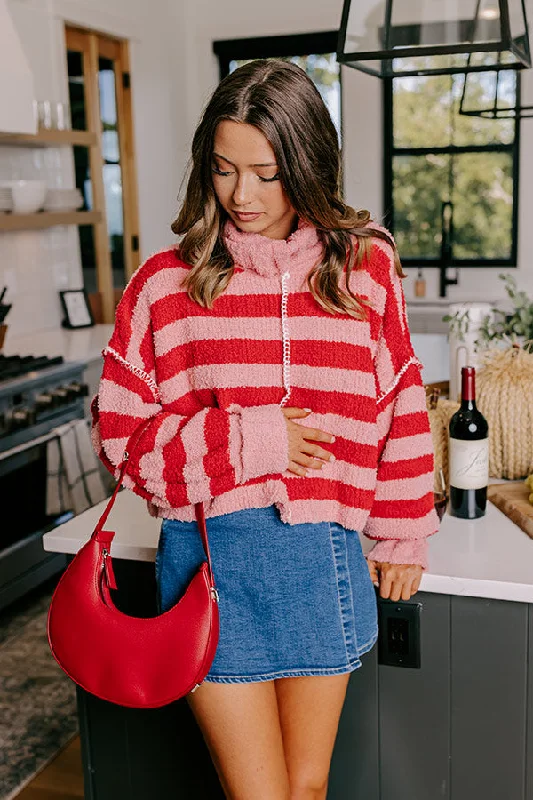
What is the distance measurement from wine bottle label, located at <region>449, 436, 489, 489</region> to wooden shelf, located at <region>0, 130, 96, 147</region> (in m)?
2.90

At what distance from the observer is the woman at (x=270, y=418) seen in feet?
4.23

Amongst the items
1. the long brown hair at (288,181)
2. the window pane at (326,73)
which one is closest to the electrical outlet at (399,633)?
the long brown hair at (288,181)

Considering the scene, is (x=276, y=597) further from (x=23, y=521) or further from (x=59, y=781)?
(x=23, y=521)

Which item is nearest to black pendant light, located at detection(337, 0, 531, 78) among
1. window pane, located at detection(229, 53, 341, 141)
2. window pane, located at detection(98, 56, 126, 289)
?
window pane, located at detection(98, 56, 126, 289)

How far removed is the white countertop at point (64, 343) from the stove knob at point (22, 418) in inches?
20.6

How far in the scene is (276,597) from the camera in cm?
131

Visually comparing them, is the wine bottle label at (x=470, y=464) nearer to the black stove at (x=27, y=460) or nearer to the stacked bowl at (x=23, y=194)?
the black stove at (x=27, y=460)

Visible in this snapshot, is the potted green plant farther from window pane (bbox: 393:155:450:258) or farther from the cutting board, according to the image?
window pane (bbox: 393:155:450:258)

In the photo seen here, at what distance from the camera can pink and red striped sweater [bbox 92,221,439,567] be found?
1298 mm

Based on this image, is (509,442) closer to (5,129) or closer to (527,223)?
(5,129)

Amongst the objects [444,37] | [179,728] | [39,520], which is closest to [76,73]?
[39,520]

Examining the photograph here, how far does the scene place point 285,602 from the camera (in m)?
1.31

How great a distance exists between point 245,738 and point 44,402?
2.53 meters

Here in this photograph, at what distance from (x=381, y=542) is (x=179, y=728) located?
0.63 meters
